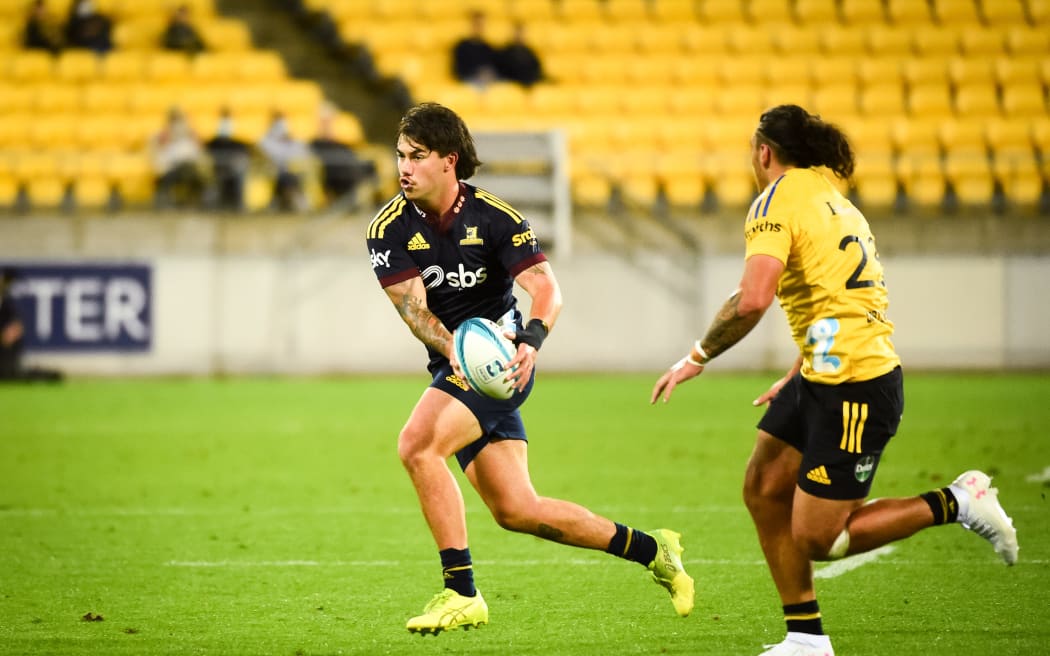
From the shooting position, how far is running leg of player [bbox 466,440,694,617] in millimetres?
5520

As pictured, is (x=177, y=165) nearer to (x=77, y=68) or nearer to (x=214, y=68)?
(x=214, y=68)

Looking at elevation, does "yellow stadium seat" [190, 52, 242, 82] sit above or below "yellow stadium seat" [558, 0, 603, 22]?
below

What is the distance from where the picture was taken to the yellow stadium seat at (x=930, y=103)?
69.2 ft

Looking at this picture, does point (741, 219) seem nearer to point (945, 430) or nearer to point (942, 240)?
point (942, 240)

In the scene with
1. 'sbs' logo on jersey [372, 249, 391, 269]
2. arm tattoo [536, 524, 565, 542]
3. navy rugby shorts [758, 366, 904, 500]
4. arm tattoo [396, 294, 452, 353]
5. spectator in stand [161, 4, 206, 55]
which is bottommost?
arm tattoo [536, 524, 565, 542]

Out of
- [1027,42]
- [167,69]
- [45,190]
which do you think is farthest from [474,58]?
[1027,42]

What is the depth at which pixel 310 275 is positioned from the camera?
18422mm

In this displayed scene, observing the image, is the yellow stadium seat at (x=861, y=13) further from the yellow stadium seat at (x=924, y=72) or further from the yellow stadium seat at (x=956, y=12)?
the yellow stadium seat at (x=924, y=72)

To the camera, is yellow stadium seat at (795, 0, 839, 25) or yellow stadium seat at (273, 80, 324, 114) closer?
yellow stadium seat at (273, 80, 324, 114)

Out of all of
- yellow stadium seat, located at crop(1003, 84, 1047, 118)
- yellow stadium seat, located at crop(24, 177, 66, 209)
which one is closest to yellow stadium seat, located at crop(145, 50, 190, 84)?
yellow stadium seat, located at crop(24, 177, 66, 209)

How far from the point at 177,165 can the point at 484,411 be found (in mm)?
14066

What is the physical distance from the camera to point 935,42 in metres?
22.0

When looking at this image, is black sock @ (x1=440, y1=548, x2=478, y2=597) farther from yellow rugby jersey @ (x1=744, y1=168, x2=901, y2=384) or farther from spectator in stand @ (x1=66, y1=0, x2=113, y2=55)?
spectator in stand @ (x1=66, y1=0, x2=113, y2=55)

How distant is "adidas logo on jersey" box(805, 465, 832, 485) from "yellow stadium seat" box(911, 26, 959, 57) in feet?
60.5
